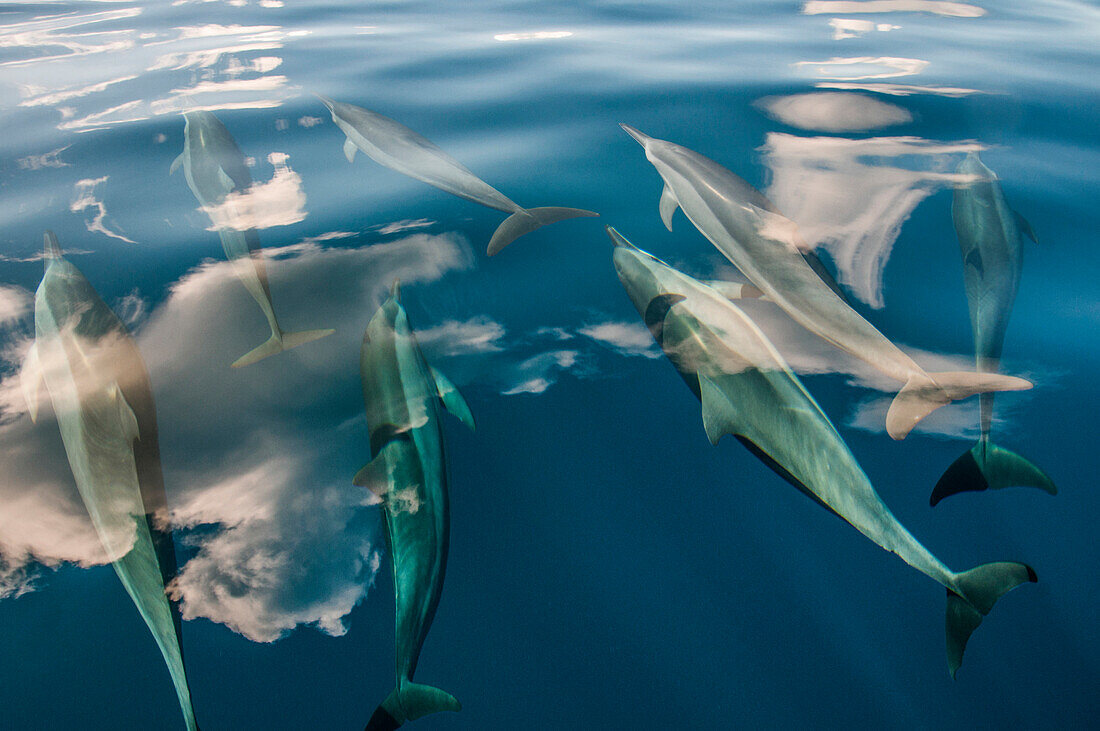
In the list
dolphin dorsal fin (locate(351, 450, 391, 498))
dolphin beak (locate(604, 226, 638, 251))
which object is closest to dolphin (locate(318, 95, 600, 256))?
dolphin beak (locate(604, 226, 638, 251))

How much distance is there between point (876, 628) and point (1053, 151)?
8.40 ft

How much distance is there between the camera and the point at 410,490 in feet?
4.45

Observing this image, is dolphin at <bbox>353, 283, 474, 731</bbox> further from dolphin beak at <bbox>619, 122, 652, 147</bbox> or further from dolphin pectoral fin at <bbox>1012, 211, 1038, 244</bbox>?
dolphin pectoral fin at <bbox>1012, 211, 1038, 244</bbox>

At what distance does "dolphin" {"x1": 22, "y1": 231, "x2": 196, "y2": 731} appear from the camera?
4.23 feet

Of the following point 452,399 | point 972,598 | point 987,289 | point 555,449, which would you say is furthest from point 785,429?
point 987,289

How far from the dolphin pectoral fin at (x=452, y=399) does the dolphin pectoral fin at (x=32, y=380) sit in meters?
1.01

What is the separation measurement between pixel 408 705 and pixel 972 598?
113cm

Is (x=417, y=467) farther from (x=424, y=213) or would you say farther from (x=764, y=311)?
(x=424, y=213)

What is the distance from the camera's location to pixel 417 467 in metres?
1.39

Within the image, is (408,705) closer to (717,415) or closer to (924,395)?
(717,415)

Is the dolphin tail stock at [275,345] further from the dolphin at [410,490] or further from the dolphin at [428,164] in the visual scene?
the dolphin at [428,164]

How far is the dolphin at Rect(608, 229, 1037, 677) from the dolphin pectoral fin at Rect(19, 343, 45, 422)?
1.63 m

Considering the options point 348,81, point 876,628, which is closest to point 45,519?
point 876,628

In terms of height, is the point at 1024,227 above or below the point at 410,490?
above
